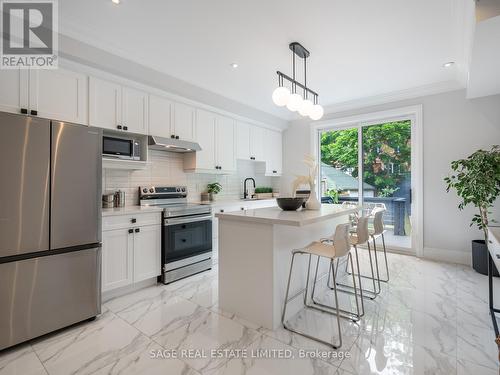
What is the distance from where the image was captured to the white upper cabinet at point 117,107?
2.83 meters

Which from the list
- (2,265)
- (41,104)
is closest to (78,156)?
(41,104)

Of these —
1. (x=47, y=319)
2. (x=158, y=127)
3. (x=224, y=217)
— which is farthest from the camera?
(x=158, y=127)

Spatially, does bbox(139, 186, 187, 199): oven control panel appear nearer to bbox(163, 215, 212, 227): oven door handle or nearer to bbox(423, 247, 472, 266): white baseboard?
bbox(163, 215, 212, 227): oven door handle

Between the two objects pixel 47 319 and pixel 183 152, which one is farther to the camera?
pixel 183 152

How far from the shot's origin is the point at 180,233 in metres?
3.36

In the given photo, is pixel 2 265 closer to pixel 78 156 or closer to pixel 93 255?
pixel 93 255

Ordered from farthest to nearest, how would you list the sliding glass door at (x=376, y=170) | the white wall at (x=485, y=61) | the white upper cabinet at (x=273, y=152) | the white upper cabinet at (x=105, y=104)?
the white upper cabinet at (x=273, y=152) → the sliding glass door at (x=376, y=170) → the white upper cabinet at (x=105, y=104) → the white wall at (x=485, y=61)

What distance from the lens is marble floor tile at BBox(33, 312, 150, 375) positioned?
1.79m

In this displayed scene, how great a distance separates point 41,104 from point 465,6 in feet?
12.7

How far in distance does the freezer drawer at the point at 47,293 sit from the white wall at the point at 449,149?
4608mm

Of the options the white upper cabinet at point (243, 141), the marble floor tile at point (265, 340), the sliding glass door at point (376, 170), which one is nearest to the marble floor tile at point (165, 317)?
the marble floor tile at point (265, 340)

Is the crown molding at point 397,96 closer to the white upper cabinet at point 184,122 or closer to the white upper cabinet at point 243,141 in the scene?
the white upper cabinet at point 243,141

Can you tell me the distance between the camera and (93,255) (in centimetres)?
235

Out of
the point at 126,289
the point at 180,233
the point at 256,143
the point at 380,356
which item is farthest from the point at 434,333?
the point at 256,143
